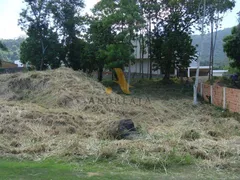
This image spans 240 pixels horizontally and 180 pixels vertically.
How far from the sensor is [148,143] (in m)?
4.61

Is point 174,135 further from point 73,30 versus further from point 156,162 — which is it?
point 73,30

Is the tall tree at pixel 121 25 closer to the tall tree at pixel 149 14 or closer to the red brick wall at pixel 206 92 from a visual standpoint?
the tall tree at pixel 149 14

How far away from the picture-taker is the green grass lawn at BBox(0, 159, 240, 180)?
10.6 feet

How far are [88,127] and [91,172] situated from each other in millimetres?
2855

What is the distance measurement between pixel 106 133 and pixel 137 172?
203 cm

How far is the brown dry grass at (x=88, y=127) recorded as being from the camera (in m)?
4.21

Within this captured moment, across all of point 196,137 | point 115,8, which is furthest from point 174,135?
point 115,8

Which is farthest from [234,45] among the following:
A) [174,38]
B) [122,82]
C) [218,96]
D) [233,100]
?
[122,82]

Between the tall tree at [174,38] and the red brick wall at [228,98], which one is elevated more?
the tall tree at [174,38]

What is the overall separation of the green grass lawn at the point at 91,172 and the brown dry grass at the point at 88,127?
0.80 ft

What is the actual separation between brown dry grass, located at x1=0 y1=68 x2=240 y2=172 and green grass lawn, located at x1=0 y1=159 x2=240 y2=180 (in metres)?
0.24

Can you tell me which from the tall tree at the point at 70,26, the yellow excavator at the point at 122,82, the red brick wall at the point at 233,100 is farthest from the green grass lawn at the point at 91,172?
the tall tree at the point at 70,26

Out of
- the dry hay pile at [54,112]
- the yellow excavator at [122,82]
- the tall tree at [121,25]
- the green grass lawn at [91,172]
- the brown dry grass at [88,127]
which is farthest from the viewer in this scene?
the yellow excavator at [122,82]

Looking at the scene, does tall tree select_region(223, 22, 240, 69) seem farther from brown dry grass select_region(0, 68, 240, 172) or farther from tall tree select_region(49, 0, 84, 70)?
tall tree select_region(49, 0, 84, 70)
